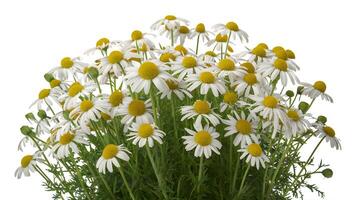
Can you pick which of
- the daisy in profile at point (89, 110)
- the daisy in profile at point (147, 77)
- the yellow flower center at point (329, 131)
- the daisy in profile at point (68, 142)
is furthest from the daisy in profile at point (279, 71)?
the daisy in profile at point (68, 142)

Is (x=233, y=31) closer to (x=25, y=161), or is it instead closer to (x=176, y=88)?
(x=176, y=88)

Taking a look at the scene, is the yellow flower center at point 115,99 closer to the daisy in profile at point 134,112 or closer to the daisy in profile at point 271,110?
the daisy in profile at point 134,112

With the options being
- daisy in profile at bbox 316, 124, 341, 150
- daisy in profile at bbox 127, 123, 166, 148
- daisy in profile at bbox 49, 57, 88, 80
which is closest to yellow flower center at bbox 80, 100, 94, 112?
daisy in profile at bbox 127, 123, 166, 148

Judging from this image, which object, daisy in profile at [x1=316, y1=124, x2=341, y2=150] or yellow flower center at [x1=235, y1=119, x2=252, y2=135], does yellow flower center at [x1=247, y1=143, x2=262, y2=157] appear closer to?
yellow flower center at [x1=235, y1=119, x2=252, y2=135]

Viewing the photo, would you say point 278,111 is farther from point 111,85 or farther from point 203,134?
point 111,85

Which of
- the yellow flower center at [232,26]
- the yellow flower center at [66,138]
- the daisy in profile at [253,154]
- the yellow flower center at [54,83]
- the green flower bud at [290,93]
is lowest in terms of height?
the daisy in profile at [253,154]

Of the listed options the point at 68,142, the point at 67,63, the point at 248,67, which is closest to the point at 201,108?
the point at 248,67
